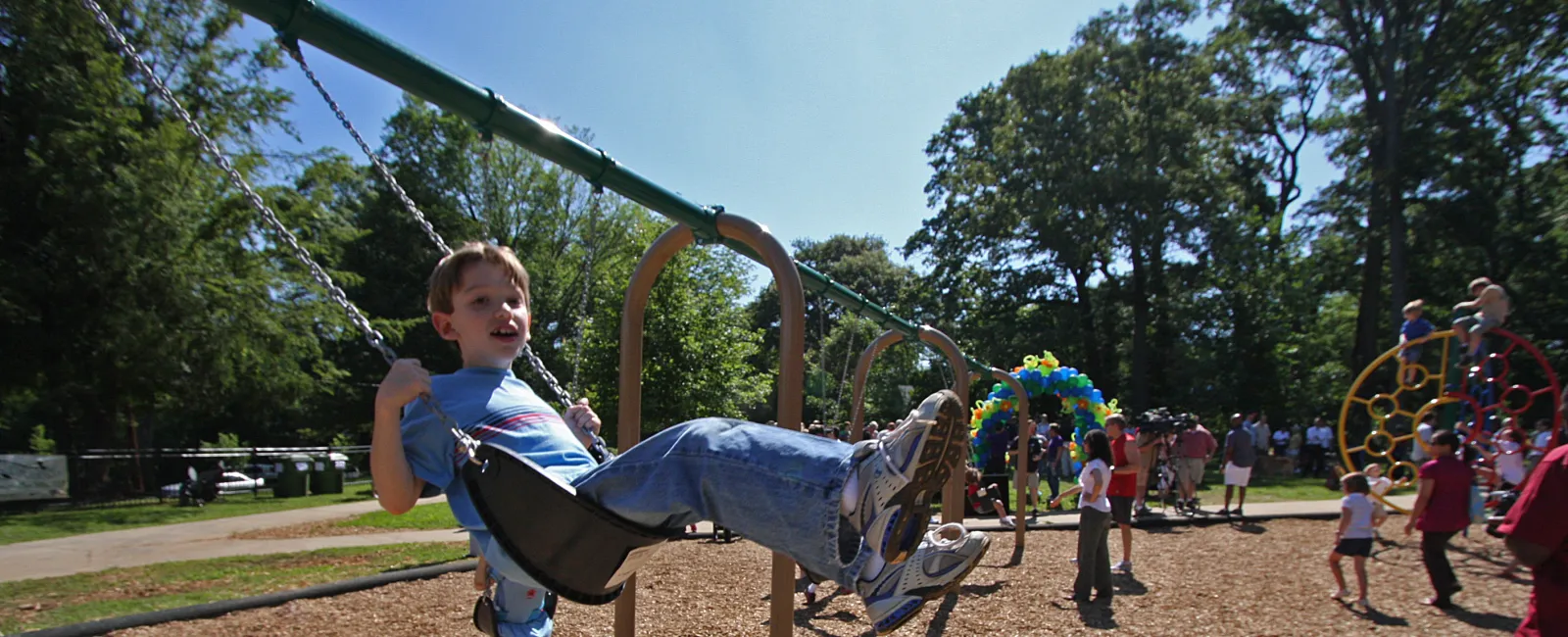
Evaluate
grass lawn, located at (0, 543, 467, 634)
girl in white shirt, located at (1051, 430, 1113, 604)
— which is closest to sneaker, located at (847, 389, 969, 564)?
girl in white shirt, located at (1051, 430, 1113, 604)

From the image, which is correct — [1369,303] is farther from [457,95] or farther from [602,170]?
[457,95]

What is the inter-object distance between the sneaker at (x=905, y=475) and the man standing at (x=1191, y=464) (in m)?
12.6

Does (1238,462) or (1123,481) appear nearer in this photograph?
(1123,481)

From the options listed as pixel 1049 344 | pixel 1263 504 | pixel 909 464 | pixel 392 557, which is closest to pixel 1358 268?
pixel 1049 344

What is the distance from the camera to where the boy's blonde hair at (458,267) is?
8.26 feet

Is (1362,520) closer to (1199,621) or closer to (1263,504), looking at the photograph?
(1199,621)

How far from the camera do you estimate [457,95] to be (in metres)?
2.41

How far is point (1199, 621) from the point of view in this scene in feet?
20.3

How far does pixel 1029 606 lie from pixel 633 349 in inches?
181

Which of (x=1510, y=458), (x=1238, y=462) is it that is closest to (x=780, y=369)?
(x=1510, y=458)

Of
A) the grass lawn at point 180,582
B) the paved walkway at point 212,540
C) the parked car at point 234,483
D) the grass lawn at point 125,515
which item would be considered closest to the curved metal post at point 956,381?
the paved walkway at point 212,540

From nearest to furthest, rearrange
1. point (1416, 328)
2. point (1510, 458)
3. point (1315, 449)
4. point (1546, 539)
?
point (1546, 539)
point (1510, 458)
point (1416, 328)
point (1315, 449)

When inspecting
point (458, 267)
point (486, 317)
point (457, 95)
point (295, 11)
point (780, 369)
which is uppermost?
point (295, 11)

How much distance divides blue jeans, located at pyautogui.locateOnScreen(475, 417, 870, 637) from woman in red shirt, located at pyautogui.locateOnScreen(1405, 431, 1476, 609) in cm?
706
